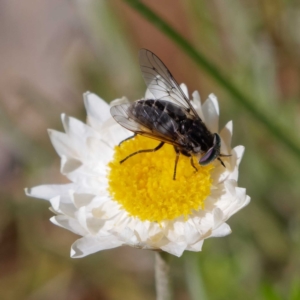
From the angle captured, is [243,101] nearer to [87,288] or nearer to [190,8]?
[190,8]

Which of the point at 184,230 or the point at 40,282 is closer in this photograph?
the point at 184,230

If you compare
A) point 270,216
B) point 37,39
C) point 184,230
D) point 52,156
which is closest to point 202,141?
point 184,230

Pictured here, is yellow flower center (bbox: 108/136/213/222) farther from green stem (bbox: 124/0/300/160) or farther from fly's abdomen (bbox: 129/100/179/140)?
green stem (bbox: 124/0/300/160)

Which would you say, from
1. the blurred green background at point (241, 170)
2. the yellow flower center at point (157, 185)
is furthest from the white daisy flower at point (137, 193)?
the blurred green background at point (241, 170)

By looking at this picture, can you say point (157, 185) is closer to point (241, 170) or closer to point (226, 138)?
point (226, 138)

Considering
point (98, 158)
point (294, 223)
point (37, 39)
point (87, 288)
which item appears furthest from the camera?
point (37, 39)

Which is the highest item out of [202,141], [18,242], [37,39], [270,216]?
[202,141]
